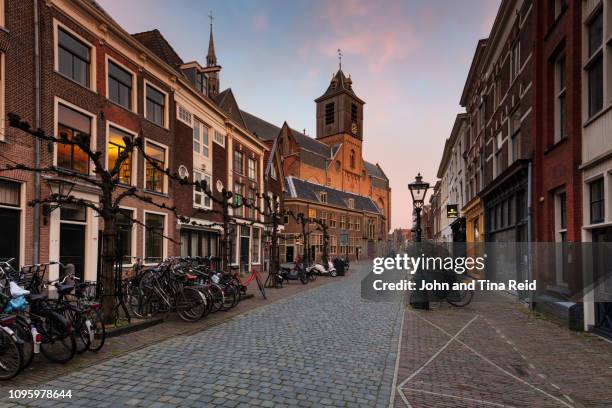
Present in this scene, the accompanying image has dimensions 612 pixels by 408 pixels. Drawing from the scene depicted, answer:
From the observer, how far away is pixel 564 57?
11.4m

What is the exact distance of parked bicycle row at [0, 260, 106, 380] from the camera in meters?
5.67

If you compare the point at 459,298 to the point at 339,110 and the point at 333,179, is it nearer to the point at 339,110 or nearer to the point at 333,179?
the point at 333,179

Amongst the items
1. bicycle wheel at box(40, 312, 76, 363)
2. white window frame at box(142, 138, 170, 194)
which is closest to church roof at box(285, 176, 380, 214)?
white window frame at box(142, 138, 170, 194)

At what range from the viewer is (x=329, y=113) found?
8531 centimetres

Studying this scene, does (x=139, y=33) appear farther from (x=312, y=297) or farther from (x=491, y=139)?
(x=491, y=139)

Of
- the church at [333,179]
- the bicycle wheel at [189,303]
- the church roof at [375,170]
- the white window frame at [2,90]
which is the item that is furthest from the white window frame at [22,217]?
the church roof at [375,170]

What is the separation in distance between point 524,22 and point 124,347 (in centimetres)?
1612

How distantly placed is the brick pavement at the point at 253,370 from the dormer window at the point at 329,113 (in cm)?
7710

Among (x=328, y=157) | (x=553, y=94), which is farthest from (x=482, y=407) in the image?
(x=328, y=157)

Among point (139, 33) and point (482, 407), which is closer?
point (482, 407)

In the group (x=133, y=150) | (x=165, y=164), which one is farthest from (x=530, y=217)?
(x=165, y=164)

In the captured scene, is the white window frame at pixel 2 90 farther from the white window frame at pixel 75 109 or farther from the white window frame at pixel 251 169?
the white window frame at pixel 251 169

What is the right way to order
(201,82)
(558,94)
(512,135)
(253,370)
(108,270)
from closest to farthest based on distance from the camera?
1. (253,370)
2. (108,270)
3. (558,94)
4. (512,135)
5. (201,82)

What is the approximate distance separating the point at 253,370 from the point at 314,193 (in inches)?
1855
